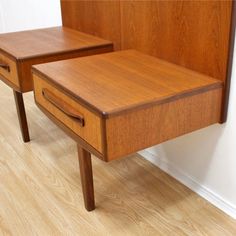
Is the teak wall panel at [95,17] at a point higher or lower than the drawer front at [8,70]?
higher

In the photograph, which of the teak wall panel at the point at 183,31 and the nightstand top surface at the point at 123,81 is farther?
the teak wall panel at the point at 183,31

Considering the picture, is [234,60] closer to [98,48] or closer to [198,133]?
[198,133]

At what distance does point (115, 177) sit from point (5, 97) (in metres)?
1.26

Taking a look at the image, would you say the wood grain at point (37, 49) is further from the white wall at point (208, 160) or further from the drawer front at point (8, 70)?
the white wall at point (208, 160)

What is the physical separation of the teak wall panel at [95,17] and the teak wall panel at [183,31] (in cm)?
8

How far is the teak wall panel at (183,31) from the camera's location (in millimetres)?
1126

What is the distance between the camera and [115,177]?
5.31ft

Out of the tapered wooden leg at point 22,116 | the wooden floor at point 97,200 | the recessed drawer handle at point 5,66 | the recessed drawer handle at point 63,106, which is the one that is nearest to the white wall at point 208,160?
the wooden floor at point 97,200

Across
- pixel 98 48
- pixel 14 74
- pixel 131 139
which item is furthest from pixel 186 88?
pixel 14 74

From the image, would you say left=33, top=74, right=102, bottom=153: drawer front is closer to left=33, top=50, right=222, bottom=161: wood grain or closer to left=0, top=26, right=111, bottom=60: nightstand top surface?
left=33, top=50, right=222, bottom=161: wood grain

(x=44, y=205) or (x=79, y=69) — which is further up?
(x=79, y=69)

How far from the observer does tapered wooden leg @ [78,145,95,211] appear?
→ 131 cm

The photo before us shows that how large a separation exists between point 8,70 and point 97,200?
668 millimetres

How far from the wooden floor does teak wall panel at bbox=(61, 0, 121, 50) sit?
0.59 m
